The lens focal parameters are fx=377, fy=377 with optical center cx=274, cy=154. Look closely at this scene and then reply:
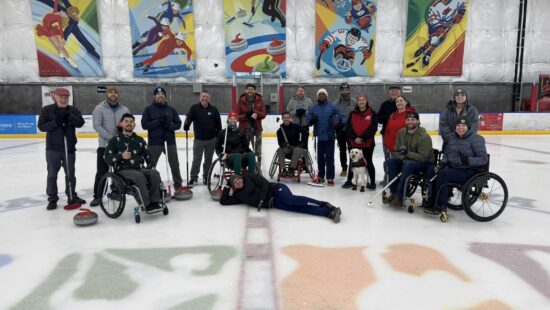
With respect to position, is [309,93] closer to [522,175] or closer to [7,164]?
[522,175]

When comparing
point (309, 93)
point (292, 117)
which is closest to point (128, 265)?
point (292, 117)

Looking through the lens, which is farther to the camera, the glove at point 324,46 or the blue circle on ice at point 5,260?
the glove at point 324,46

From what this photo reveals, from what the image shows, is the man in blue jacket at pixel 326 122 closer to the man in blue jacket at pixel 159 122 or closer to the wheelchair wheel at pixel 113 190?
the man in blue jacket at pixel 159 122

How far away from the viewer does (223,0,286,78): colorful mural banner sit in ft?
42.9

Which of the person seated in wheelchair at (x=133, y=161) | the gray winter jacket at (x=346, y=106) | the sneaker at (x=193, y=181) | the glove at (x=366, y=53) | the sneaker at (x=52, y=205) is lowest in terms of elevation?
the sneaker at (x=52, y=205)

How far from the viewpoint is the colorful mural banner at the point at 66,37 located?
12766mm

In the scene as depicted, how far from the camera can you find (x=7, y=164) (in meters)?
7.26

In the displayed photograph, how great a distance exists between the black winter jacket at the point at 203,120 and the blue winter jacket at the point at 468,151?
3.09 m

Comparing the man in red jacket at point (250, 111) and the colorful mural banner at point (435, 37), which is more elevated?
the colorful mural banner at point (435, 37)

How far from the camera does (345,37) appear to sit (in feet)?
43.7

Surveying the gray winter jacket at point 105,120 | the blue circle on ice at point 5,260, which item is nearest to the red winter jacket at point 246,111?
the gray winter jacket at point 105,120

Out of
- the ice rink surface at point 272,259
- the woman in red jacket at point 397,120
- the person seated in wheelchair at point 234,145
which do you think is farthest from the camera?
the person seated in wheelchair at point 234,145

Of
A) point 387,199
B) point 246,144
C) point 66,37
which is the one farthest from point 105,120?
point 66,37

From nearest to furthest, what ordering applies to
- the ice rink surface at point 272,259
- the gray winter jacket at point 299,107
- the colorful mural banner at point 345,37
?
the ice rink surface at point 272,259 → the gray winter jacket at point 299,107 → the colorful mural banner at point 345,37
